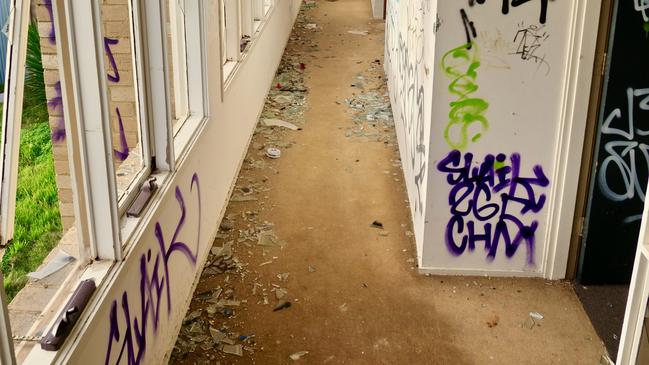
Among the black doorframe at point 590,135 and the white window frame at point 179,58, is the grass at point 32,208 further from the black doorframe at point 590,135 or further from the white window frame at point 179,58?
the black doorframe at point 590,135

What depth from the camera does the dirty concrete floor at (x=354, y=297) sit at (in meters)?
4.01

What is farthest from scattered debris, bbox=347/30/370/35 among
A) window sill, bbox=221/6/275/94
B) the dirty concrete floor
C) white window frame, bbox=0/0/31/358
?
white window frame, bbox=0/0/31/358

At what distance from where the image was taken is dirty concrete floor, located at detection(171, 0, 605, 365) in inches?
158

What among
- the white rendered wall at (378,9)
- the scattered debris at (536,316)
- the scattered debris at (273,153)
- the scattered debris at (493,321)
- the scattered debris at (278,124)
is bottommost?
the scattered debris at (493,321)

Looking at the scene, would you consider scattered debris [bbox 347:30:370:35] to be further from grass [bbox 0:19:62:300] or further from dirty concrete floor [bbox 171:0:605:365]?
grass [bbox 0:19:62:300]

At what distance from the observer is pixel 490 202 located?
4.59 meters

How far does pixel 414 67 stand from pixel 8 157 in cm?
373

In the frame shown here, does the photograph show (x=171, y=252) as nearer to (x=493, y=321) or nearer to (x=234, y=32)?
(x=493, y=321)

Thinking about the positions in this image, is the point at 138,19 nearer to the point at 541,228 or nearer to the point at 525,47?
the point at 525,47

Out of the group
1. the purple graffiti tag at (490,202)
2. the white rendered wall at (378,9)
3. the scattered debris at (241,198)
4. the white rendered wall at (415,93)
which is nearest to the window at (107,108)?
the scattered debris at (241,198)

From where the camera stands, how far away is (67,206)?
3.14m

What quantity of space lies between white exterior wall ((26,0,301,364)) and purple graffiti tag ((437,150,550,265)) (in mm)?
1589

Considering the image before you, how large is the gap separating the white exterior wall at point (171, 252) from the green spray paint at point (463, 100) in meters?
1.60

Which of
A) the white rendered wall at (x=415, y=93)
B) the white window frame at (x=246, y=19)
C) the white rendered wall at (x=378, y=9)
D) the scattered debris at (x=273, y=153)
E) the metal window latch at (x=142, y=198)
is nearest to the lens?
the metal window latch at (x=142, y=198)
